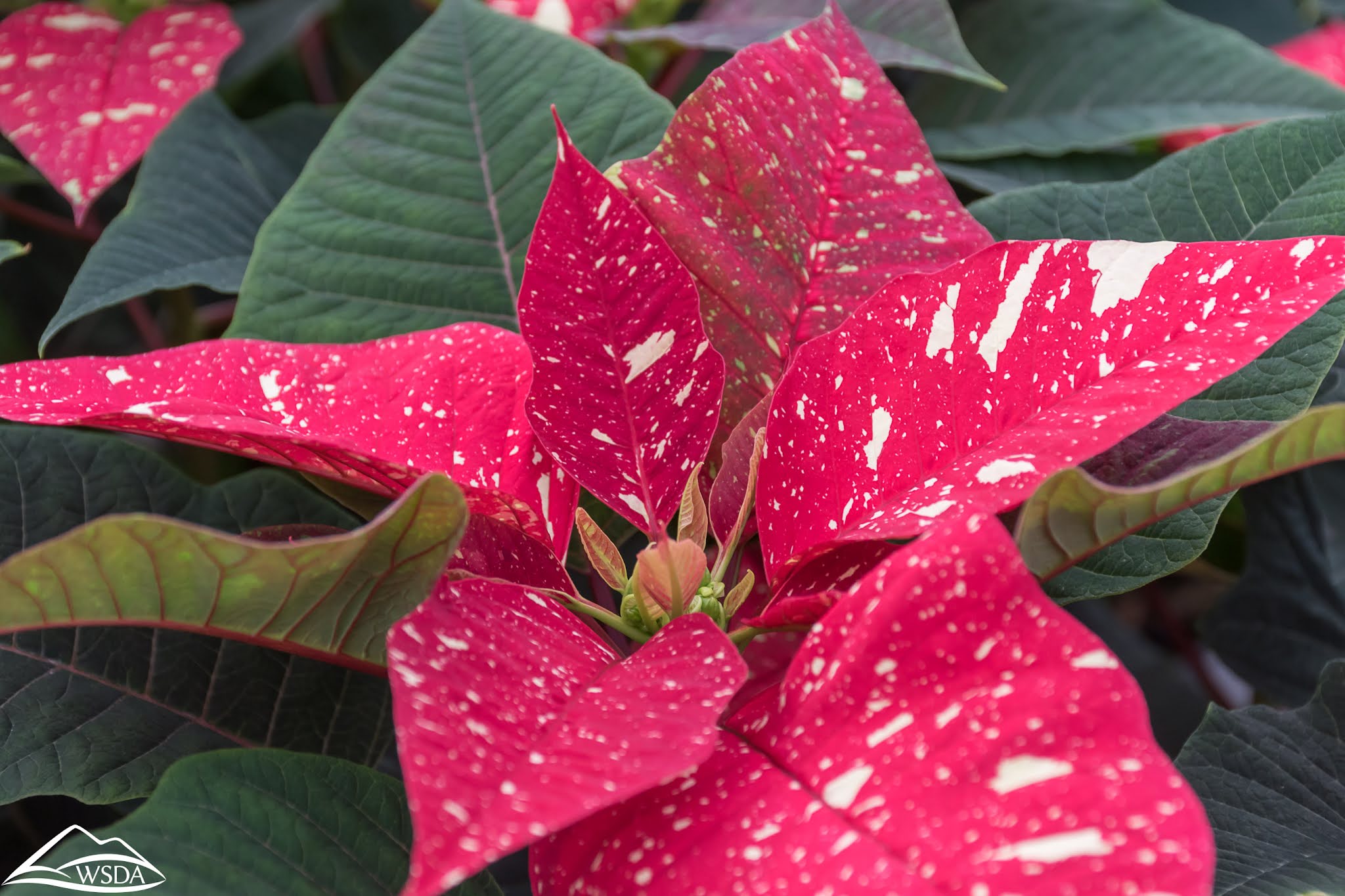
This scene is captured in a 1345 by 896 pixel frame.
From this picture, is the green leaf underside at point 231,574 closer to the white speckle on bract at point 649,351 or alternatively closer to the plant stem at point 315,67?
the white speckle on bract at point 649,351

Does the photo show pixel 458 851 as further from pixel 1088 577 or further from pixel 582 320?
pixel 1088 577

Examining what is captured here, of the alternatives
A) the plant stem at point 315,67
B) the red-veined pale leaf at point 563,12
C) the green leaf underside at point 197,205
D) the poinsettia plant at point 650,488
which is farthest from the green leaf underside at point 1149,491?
the plant stem at point 315,67

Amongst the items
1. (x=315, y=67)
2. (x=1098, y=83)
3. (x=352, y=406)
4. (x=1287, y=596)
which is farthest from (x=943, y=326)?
(x=315, y=67)

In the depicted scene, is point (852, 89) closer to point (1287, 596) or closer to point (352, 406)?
point (352, 406)

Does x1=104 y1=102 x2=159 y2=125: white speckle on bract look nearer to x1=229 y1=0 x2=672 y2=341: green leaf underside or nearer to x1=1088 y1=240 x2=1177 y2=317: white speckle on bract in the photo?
x1=229 y1=0 x2=672 y2=341: green leaf underside

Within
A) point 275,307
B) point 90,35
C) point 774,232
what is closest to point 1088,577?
point 774,232

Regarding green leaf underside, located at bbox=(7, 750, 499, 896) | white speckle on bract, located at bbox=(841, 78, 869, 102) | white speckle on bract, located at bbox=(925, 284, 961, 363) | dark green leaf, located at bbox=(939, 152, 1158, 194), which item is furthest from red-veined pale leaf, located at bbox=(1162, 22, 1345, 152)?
green leaf underside, located at bbox=(7, 750, 499, 896)

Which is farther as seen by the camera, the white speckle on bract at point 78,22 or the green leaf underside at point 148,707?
the white speckle on bract at point 78,22
